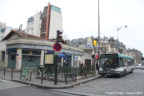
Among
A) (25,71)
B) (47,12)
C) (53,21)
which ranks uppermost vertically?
(47,12)

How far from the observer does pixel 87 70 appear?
15047 mm

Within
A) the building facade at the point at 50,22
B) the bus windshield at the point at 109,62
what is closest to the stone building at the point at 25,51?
the bus windshield at the point at 109,62

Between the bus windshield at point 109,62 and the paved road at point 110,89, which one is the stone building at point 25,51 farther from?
the paved road at point 110,89

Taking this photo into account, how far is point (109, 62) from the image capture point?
52.6 feet

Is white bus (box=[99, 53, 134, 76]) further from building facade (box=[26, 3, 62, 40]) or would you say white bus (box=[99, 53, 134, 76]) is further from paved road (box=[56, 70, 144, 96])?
building facade (box=[26, 3, 62, 40])

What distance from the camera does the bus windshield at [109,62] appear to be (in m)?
15.7

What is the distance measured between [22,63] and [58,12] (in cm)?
3737

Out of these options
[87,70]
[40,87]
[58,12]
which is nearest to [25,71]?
[40,87]

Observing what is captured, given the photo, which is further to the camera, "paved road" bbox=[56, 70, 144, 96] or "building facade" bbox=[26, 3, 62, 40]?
"building facade" bbox=[26, 3, 62, 40]

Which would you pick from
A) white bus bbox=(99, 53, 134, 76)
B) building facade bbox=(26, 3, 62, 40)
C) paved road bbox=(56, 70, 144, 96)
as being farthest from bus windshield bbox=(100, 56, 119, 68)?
building facade bbox=(26, 3, 62, 40)

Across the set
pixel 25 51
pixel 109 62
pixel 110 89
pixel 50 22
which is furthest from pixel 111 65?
pixel 50 22

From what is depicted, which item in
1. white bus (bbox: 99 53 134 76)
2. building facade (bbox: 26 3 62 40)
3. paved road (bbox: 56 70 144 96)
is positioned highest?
building facade (bbox: 26 3 62 40)

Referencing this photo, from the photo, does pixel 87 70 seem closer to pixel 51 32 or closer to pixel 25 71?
pixel 25 71

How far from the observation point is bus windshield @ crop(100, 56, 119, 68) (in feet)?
51.5
